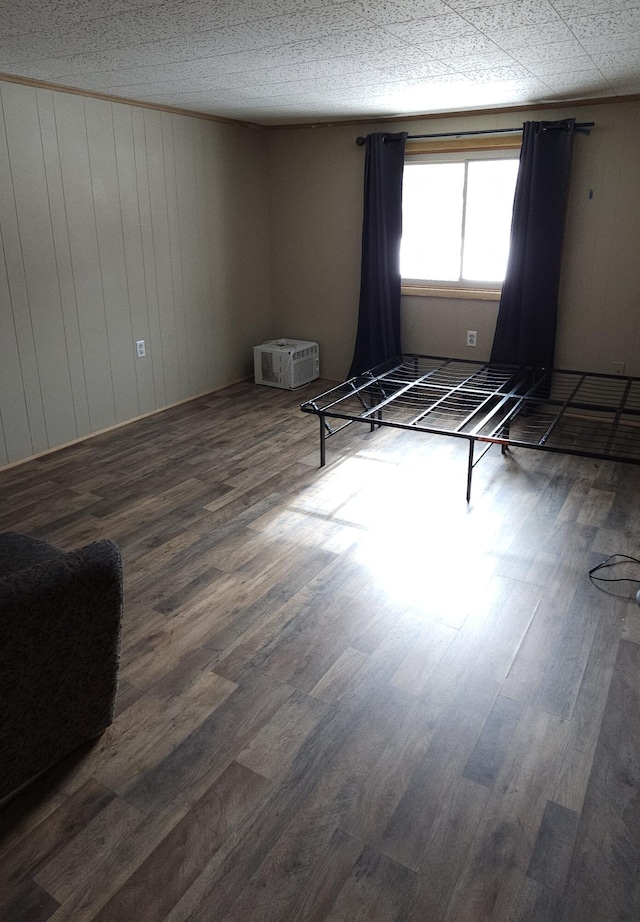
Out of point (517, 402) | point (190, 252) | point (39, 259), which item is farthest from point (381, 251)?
point (39, 259)

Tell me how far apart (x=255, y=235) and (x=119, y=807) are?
192 inches

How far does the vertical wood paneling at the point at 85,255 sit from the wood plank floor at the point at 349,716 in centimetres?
100

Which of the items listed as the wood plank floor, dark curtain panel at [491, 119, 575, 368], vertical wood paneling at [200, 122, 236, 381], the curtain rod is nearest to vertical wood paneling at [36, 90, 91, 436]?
the wood plank floor

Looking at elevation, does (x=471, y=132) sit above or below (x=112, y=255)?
Answer: above

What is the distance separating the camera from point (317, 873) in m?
1.49

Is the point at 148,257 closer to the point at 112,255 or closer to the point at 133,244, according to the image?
the point at 133,244

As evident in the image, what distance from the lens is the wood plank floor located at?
1472mm

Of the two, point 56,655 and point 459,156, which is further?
point 459,156

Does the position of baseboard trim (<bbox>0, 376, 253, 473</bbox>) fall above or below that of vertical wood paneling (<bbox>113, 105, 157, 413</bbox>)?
below

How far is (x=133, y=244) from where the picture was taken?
4.47 meters

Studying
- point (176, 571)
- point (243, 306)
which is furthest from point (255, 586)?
point (243, 306)

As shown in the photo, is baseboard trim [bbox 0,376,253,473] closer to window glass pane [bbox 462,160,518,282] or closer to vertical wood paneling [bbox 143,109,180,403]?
vertical wood paneling [bbox 143,109,180,403]

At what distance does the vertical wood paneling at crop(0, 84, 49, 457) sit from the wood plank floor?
0.52m

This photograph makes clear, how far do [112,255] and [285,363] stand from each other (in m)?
1.62
